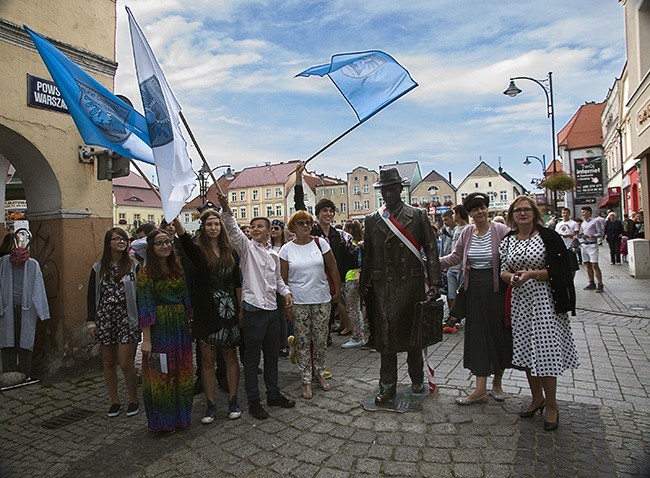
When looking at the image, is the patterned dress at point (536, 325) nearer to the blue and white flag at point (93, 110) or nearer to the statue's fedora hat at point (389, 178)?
the statue's fedora hat at point (389, 178)

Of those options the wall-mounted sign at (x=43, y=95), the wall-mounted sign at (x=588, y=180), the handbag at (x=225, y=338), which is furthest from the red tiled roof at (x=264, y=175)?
the handbag at (x=225, y=338)

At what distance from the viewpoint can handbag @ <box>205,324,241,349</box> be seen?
4.55 metres

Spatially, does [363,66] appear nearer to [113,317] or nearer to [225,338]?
[225,338]

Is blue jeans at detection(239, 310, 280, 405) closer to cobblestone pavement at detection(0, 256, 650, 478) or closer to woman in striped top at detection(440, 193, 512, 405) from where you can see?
cobblestone pavement at detection(0, 256, 650, 478)

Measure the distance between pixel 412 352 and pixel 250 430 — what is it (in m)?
1.69

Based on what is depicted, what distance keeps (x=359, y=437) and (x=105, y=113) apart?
13.6 feet

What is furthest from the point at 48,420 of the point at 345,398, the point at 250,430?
the point at 345,398

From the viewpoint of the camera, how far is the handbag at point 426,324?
180 inches

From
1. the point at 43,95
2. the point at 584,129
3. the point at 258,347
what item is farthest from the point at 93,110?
the point at 584,129

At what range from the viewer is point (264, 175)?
8575cm

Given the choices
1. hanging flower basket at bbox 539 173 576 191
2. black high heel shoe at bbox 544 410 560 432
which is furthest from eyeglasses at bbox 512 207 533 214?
hanging flower basket at bbox 539 173 576 191

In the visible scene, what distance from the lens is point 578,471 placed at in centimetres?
330

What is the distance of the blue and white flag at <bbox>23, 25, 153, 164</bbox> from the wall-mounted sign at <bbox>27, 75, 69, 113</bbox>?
1.19m

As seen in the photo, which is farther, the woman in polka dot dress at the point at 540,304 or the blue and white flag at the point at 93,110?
the blue and white flag at the point at 93,110
